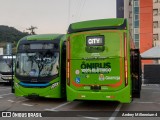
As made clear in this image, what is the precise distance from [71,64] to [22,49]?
295 cm

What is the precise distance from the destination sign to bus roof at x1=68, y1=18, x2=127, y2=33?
353 mm

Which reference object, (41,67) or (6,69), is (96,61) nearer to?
(41,67)

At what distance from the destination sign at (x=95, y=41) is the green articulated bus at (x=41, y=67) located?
7.32 ft

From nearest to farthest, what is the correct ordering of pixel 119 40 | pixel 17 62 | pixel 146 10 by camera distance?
1. pixel 119 40
2. pixel 17 62
3. pixel 146 10

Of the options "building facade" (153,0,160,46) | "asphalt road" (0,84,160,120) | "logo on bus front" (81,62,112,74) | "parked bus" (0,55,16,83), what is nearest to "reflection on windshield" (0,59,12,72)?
"parked bus" (0,55,16,83)

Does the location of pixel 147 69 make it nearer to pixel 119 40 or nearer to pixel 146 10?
pixel 119 40

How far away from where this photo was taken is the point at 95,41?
37.7 ft

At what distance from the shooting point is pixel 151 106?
13.2 m

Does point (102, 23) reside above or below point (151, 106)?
above

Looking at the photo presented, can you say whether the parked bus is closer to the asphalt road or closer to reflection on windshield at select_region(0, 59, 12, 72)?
reflection on windshield at select_region(0, 59, 12, 72)

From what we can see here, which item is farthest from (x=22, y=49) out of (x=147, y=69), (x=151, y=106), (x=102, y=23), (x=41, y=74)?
(x=147, y=69)

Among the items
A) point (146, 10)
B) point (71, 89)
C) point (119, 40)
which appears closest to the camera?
point (119, 40)

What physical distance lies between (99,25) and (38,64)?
3419 millimetres

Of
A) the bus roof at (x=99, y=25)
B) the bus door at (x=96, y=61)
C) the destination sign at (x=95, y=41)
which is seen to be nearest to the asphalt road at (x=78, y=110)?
the bus door at (x=96, y=61)
